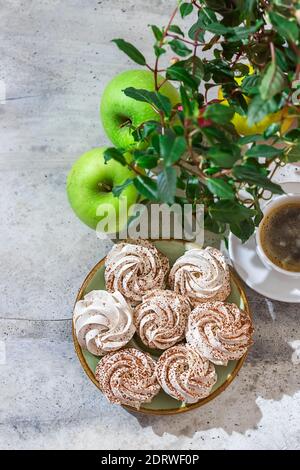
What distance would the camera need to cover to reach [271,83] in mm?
769

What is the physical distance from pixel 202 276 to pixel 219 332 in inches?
4.2

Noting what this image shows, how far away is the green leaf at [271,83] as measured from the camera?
0.77 m

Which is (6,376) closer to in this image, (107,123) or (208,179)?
(107,123)

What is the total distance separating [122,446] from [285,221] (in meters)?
0.54

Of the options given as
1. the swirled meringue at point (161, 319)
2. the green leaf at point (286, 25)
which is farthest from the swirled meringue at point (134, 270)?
the green leaf at point (286, 25)

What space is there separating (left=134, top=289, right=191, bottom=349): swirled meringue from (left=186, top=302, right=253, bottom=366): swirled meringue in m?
0.02

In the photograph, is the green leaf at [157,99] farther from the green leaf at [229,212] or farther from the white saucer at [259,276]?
the white saucer at [259,276]

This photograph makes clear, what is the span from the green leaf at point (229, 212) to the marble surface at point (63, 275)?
1.22ft

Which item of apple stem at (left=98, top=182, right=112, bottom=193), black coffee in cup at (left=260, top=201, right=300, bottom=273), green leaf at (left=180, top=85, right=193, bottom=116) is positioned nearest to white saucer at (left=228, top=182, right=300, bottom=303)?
black coffee in cup at (left=260, top=201, right=300, bottom=273)

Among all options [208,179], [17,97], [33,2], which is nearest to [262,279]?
[208,179]

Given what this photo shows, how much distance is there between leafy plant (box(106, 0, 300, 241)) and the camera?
2.61ft

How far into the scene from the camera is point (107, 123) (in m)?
1.26

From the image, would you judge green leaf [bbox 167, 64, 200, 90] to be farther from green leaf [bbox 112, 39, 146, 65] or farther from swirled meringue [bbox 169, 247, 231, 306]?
swirled meringue [bbox 169, 247, 231, 306]
